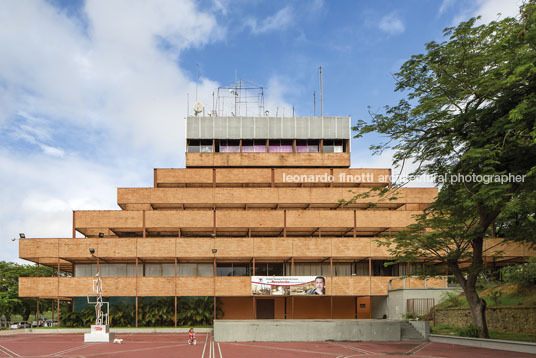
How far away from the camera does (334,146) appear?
58719 mm

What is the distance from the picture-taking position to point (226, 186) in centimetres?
5525

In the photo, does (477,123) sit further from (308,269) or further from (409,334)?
(308,269)

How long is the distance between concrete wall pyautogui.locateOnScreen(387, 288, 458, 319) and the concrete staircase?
5486 mm

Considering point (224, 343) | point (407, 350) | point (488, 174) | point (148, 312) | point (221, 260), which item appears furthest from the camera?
point (221, 260)

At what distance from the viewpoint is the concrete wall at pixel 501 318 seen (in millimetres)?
27359

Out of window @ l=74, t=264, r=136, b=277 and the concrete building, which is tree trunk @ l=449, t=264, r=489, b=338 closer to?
the concrete building

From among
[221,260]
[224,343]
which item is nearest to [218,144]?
[221,260]

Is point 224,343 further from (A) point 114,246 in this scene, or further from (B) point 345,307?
(B) point 345,307

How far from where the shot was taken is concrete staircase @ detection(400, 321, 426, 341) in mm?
31938

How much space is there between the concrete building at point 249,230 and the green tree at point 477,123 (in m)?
17.7

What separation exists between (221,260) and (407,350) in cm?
2582

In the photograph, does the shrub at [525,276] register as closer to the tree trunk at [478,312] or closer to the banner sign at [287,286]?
the tree trunk at [478,312]

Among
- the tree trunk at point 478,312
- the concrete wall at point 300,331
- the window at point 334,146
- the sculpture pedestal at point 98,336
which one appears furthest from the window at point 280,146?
the tree trunk at point 478,312

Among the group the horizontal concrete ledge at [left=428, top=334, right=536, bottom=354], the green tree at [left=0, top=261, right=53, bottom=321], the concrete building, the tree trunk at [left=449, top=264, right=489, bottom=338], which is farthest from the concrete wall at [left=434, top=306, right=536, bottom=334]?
the green tree at [left=0, top=261, right=53, bottom=321]
